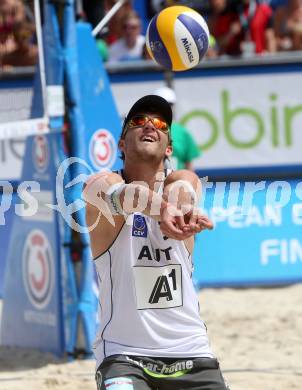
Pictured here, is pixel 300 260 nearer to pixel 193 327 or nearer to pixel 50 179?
pixel 50 179

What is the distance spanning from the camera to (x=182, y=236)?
3055 millimetres

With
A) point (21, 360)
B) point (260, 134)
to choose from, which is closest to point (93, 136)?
point (21, 360)

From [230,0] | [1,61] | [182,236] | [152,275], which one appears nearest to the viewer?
[182,236]

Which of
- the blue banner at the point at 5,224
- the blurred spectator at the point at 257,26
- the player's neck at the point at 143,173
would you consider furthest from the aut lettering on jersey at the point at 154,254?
the blurred spectator at the point at 257,26

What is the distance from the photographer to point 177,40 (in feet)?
16.0

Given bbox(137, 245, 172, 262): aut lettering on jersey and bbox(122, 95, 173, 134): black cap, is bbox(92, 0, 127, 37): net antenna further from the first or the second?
bbox(137, 245, 172, 262): aut lettering on jersey

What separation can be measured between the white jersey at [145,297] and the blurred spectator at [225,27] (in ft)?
19.1

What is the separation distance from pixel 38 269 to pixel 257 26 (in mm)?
4010

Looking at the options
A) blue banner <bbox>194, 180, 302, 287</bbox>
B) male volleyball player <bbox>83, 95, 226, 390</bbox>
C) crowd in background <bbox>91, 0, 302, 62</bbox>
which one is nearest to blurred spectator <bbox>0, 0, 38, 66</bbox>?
crowd in background <bbox>91, 0, 302, 62</bbox>

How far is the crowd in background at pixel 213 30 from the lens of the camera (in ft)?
28.0

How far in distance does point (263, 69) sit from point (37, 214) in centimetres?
279

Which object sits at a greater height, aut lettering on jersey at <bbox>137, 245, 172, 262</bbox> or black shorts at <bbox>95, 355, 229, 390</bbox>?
aut lettering on jersey at <bbox>137, 245, 172, 262</bbox>

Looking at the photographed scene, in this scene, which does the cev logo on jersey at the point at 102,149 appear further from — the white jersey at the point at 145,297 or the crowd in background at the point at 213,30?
the white jersey at the point at 145,297

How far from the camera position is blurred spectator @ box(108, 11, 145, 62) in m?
8.87
